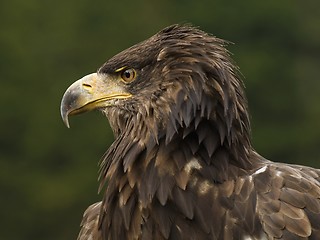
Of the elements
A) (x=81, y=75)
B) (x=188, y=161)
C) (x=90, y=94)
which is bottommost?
(x=81, y=75)

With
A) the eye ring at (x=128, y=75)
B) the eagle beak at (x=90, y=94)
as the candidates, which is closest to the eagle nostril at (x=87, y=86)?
the eagle beak at (x=90, y=94)

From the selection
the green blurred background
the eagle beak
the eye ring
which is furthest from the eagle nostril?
the green blurred background

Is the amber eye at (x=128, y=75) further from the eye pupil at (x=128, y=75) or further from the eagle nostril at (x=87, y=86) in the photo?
the eagle nostril at (x=87, y=86)

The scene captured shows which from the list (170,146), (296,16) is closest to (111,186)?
(170,146)

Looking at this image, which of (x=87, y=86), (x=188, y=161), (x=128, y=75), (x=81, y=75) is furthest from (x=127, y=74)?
(x=81, y=75)

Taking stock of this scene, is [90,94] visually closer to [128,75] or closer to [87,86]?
[87,86]

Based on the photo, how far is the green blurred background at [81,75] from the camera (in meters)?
23.0

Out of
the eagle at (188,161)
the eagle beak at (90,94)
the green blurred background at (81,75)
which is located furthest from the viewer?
the green blurred background at (81,75)

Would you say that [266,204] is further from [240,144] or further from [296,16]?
[296,16]

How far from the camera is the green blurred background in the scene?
23.0m

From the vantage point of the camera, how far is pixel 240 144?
5676mm

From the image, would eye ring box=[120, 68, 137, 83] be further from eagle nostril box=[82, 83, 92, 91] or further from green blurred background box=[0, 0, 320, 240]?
green blurred background box=[0, 0, 320, 240]

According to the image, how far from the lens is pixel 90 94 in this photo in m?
5.94

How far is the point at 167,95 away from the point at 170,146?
28cm
